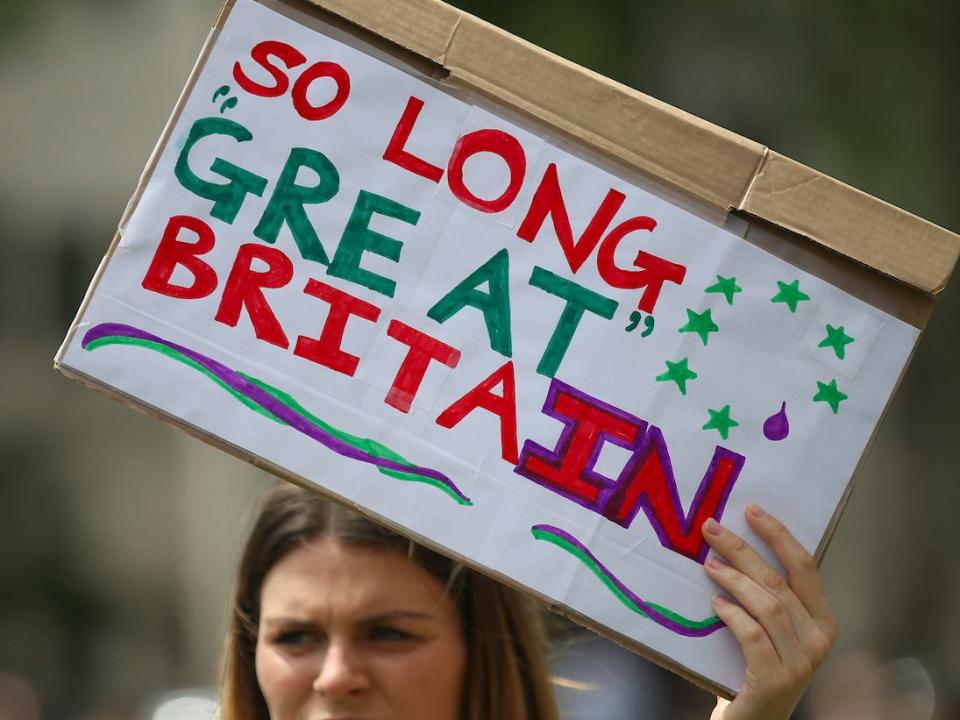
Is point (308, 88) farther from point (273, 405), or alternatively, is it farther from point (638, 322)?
point (638, 322)

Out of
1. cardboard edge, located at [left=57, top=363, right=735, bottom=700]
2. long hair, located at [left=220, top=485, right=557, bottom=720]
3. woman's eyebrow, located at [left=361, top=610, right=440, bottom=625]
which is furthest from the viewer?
long hair, located at [left=220, top=485, right=557, bottom=720]

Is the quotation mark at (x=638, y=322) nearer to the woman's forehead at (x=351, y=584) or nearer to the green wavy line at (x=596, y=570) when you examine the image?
the green wavy line at (x=596, y=570)

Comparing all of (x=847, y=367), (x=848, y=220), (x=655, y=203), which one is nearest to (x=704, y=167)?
(x=655, y=203)

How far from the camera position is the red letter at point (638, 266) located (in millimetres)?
2268

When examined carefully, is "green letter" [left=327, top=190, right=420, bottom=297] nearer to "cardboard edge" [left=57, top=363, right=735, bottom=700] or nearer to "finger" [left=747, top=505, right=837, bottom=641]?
"cardboard edge" [left=57, top=363, right=735, bottom=700]

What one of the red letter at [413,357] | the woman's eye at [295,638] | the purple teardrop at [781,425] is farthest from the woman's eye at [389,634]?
the purple teardrop at [781,425]

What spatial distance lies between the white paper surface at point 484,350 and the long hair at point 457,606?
1.98ft

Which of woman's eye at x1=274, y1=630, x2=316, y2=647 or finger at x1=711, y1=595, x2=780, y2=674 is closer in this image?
finger at x1=711, y1=595, x2=780, y2=674

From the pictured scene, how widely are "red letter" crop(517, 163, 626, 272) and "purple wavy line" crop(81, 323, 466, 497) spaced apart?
40 centimetres

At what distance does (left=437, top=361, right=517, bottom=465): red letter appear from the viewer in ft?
7.31

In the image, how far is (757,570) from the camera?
2.21m

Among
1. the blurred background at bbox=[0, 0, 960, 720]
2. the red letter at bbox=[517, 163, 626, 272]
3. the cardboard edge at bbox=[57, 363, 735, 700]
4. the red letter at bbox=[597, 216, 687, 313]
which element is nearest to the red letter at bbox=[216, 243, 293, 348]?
the cardboard edge at bbox=[57, 363, 735, 700]

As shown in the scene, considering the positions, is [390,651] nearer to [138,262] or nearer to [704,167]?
[138,262]

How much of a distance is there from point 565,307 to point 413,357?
9.8 inches
